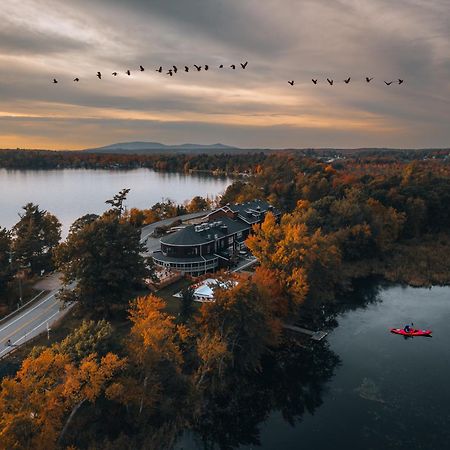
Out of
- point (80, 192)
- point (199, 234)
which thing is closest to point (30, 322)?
point (199, 234)

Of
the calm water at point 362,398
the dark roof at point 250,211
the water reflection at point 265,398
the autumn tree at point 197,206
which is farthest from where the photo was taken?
the autumn tree at point 197,206

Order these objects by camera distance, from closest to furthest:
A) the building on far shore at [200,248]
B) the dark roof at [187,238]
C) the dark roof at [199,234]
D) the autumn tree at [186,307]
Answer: the autumn tree at [186,307] → the building on far shore at [200,248] → the dark roof at [187,238] → the dark roof at [199,234]

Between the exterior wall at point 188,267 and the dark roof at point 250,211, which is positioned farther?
the dark roof at point 250,211

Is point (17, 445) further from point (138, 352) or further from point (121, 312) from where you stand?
point (121, 312)

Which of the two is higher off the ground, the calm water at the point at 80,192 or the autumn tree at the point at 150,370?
the autumn tree at the point at 150,370

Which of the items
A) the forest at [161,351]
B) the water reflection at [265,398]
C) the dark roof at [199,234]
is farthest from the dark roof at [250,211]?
the water reflection at [265,398]

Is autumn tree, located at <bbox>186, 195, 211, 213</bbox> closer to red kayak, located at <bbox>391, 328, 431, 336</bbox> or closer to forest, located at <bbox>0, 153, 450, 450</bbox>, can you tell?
forest, located at <bbox>0, 153, 450, 450</bbox>

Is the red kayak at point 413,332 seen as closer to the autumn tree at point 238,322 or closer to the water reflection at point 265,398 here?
the water reflection at point 265,398
